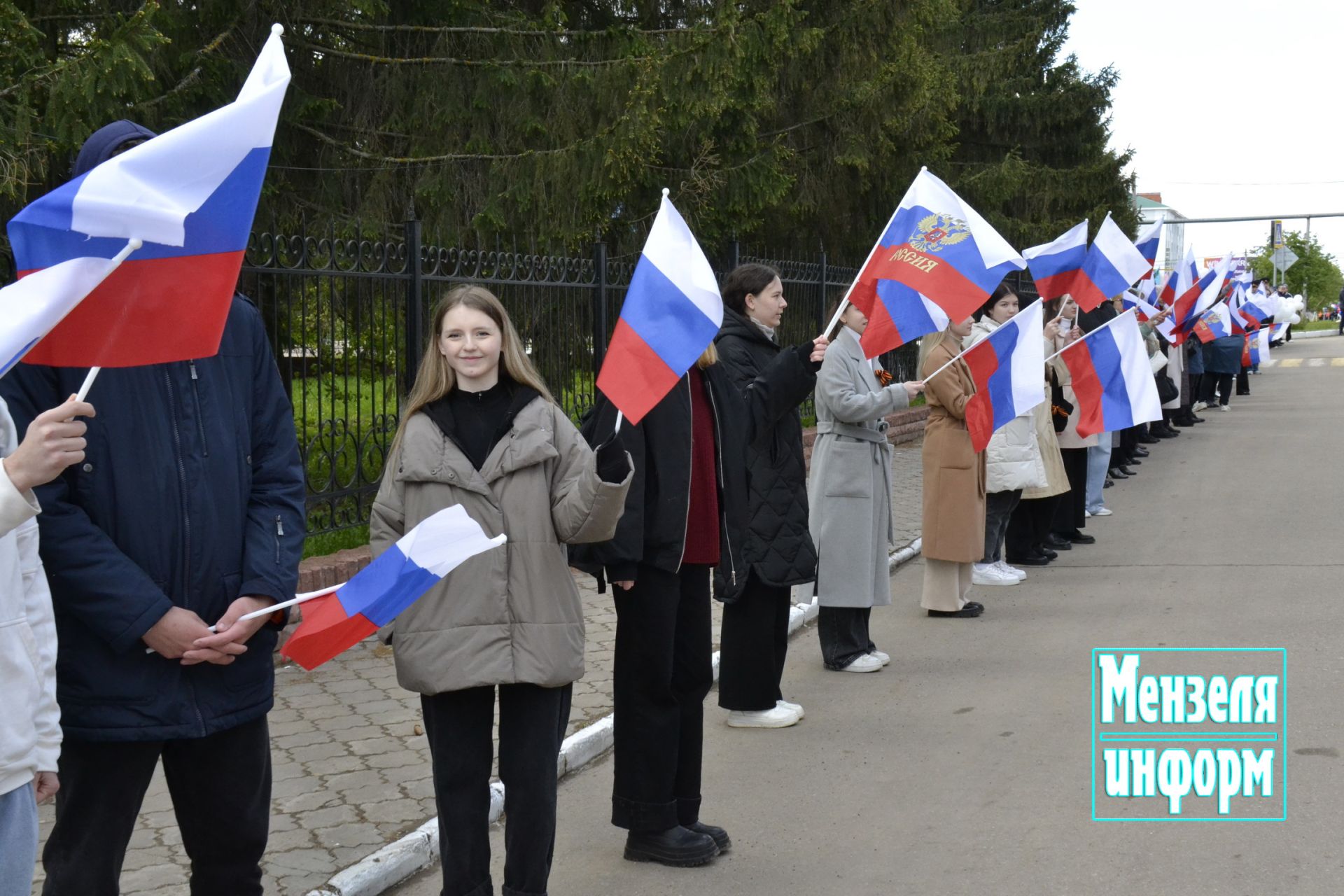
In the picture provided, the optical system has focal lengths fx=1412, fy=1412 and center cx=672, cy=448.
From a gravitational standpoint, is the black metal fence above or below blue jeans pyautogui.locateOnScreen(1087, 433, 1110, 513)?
above

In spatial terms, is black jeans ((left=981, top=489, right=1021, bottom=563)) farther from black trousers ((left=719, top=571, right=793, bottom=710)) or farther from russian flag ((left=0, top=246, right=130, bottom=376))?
russian flag ((left=0, top=246, right=130, bottom=376))

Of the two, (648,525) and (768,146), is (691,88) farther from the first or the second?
(648,525)

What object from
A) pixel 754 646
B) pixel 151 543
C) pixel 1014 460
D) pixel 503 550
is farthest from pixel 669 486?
pixel 1014 460

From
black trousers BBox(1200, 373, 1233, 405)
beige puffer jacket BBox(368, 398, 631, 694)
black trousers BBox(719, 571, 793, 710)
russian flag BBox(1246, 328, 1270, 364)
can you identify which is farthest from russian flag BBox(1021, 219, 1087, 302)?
russian flag BBox(1246, 328, 1270, 364)

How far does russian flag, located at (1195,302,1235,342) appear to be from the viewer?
19.3 meters

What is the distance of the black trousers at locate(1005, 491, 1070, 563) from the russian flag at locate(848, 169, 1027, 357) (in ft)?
13.1

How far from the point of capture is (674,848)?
4684mm

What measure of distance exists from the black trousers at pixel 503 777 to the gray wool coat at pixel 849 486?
3480mm

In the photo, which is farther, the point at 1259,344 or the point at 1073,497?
the point at 1259,344

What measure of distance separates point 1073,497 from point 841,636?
4.70 meters

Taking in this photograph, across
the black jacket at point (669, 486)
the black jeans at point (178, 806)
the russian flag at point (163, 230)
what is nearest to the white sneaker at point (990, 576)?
the black jacket at point (669, 486)

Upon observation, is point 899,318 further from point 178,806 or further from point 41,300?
point 41,300

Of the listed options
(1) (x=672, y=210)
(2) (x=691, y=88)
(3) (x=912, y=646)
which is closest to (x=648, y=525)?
(1) (x=672, y=210)

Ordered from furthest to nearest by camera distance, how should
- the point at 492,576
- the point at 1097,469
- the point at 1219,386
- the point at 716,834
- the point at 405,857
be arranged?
the point at 1219,386
the point at 1097,469
the point at 716,834
the point at 405,857
the point at 492,576
